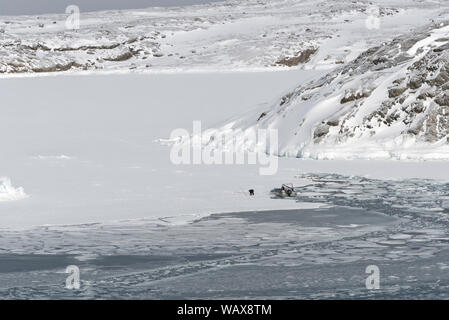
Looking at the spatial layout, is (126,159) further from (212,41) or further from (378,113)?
(212,41)

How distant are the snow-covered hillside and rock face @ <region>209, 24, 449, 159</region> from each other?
20374 millimetres

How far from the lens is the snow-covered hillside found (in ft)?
151

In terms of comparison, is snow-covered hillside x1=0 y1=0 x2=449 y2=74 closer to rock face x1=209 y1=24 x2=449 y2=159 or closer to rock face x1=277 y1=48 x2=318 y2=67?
rock face x1=277 y1=48 x2=318 y2=67

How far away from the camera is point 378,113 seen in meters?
20.0

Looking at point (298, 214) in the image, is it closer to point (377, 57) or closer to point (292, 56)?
point (377, 57)

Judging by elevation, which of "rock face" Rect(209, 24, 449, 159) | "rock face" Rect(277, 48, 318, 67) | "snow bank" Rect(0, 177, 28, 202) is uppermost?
"rock face" Rect(277, 48, 318, 67)

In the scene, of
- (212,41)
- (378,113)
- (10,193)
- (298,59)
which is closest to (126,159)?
(10,193)

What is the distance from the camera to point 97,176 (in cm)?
1622

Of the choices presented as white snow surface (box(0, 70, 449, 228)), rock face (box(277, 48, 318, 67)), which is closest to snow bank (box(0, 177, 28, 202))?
white snow surface (box(0, 70, 449, 228))

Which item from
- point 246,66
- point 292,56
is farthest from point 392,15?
point 246,66

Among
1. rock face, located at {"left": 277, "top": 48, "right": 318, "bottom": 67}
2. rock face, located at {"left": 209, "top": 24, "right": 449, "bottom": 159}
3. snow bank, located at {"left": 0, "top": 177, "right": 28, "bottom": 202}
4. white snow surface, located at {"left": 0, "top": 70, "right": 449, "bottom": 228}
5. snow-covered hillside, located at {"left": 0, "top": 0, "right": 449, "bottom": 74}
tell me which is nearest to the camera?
white snow surface, located at {"left": 0, "top": 70, "right": 449, "bottom": 228}

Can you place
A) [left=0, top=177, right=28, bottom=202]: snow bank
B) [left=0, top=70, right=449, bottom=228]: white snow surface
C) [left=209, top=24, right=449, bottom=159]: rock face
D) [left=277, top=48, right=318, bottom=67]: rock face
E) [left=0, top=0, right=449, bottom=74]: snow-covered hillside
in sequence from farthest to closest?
1. [left=277, top=48, right=318, bottom=67]: rock face
2. [left=0, top=0, right=449, bottom=74]: snow-covered hillside
3. [left=209, top=24, right=449, bottom=159]: rock face
4. [left=0, top=177, right=28, bottom=202]: snow bank
5. [left=0, top=70, right=449, bottom=228]: white snow surface

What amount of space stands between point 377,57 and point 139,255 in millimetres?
15148

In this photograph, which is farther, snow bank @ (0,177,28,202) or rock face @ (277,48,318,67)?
rock face @ (277,48,318,67)
